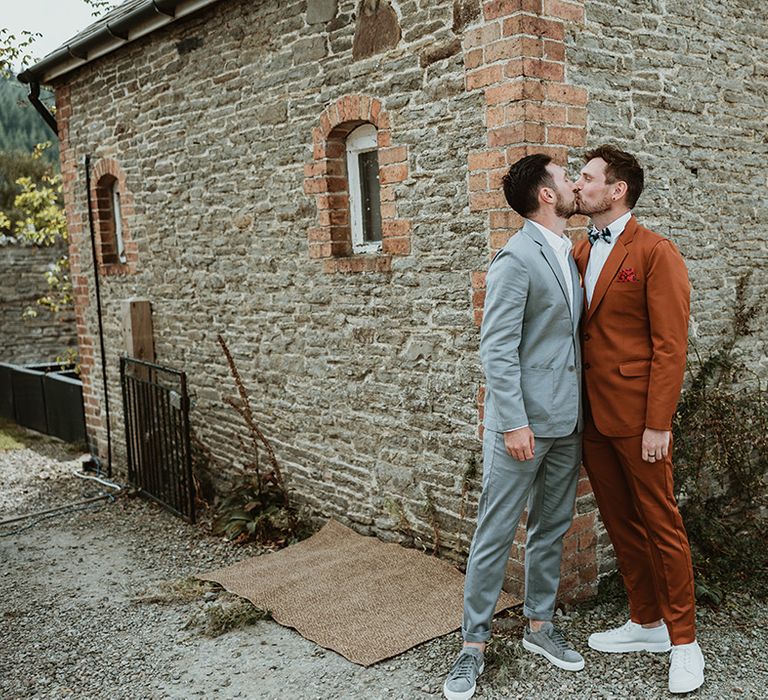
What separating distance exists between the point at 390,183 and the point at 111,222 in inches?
171

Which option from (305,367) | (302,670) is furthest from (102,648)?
(305,367)

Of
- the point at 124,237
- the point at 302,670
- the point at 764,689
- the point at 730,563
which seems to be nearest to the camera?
the point at 764,689

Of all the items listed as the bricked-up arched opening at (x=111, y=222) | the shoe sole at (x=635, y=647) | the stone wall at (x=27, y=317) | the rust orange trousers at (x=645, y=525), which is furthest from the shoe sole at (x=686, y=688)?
the stone wall at (x=27, y=317)

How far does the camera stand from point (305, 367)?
594 centimetres

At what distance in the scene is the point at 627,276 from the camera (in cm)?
351

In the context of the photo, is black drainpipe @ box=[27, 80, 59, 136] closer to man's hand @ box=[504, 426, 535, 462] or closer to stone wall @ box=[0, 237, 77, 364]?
stone wall @ box=[0, 237, 77, 364]

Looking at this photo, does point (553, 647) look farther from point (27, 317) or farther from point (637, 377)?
point (27, 317)

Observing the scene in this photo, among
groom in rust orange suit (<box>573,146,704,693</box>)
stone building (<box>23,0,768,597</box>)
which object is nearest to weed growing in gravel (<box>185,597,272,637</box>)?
stone building (<box>23,0,768,597</box>)

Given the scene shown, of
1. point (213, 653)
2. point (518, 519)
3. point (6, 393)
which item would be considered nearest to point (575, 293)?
point (518, 519)

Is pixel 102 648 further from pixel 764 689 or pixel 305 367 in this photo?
pixel 764 689

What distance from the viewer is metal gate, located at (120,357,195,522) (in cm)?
660

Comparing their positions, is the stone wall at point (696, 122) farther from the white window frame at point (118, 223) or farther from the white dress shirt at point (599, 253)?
the white window frame at point (118, 223)

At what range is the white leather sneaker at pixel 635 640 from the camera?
3934 millimetres

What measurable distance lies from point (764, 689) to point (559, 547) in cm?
109
